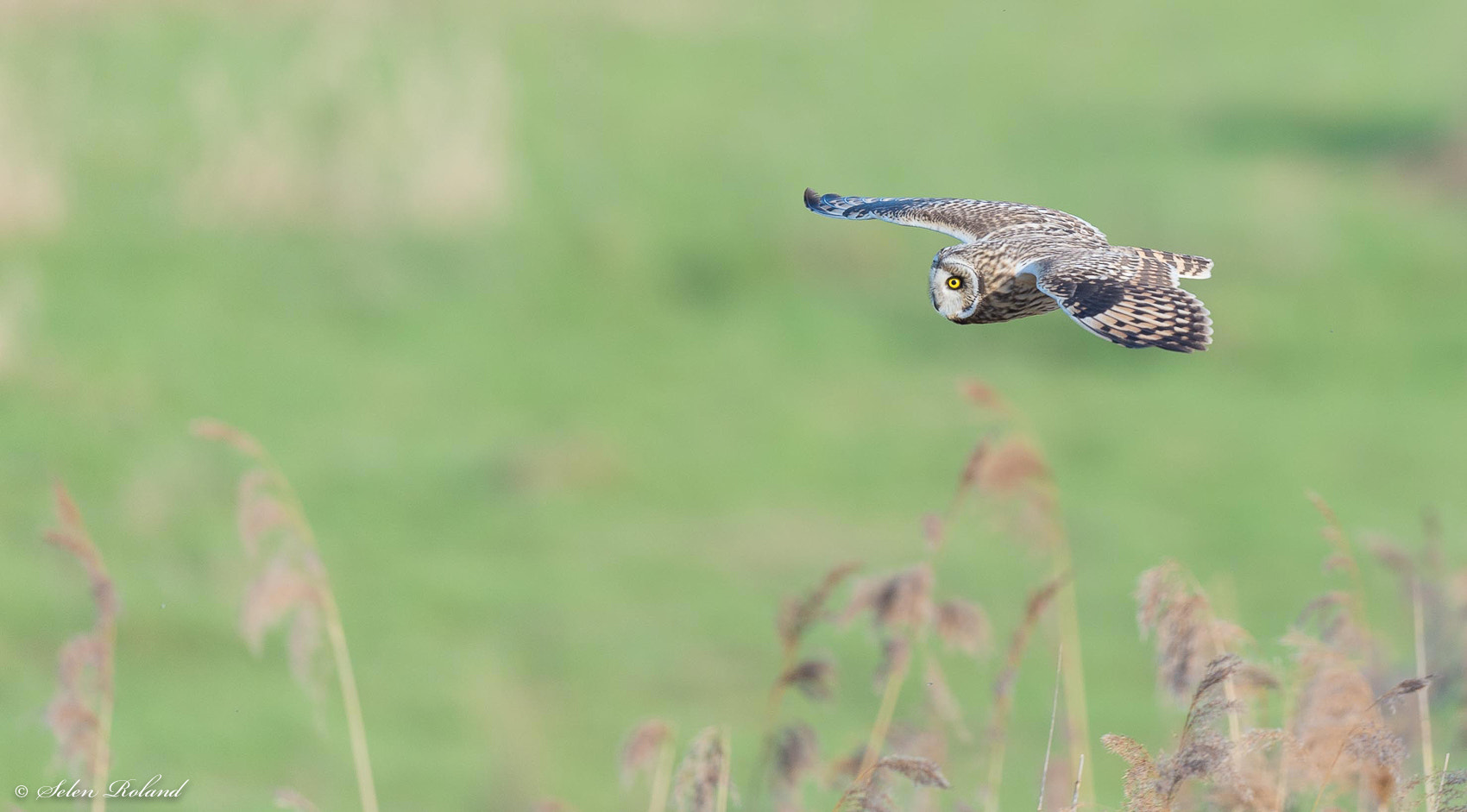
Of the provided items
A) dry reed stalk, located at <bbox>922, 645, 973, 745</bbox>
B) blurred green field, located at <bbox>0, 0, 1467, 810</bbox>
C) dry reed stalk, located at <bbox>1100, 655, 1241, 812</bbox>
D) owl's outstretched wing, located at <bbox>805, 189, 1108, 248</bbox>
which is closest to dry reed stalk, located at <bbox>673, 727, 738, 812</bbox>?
dry reed stalk, located at <bbox>922, 645, 973, 745</bbox>

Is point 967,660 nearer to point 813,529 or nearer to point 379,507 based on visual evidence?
point 813,529

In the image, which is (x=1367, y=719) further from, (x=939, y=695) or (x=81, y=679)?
(x=81, y=679)

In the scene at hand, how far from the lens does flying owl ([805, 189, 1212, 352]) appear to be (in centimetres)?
427

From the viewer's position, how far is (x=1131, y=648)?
14.4 meters

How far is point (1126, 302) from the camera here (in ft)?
14.3

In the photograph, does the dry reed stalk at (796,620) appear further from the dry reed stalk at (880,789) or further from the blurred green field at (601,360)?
the blurred green field at (601,360)

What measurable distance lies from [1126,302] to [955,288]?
0.71m

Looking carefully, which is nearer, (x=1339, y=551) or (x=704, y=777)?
(x=704, y=777)

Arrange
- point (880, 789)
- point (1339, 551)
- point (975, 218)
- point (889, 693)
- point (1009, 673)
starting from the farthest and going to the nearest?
point (975, 218), point (889, 693), point (1009, 673), point (1339, 551), point (880, 789)

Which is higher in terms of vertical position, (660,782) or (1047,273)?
(1047,273)

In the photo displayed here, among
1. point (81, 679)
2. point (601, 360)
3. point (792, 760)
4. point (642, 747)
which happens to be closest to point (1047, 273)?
point (792, 760)

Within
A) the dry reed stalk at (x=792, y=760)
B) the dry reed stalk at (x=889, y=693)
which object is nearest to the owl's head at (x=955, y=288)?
the dry reed stalk at (x=889, y=693)

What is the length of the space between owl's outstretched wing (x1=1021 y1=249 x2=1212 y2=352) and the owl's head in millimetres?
199

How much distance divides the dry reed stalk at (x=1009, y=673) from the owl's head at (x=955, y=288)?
28.5 inches
